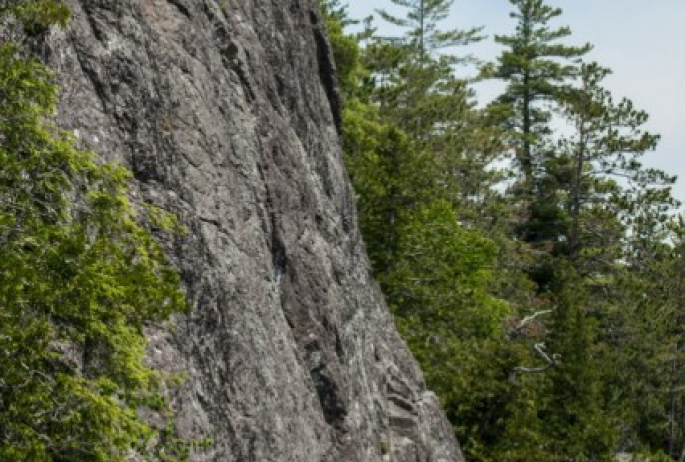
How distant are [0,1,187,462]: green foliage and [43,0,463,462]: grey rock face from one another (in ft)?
7.31

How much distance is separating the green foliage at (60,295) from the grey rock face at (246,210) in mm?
2228

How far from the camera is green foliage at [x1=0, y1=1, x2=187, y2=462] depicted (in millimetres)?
6637

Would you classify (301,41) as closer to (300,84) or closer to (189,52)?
(300,84)

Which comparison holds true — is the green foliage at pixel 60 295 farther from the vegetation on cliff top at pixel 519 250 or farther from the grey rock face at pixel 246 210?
the vegetation on cliff top at pixel 519 250

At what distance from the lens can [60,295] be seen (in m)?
6.89

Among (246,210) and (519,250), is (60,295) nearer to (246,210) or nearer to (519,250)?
(246,210)

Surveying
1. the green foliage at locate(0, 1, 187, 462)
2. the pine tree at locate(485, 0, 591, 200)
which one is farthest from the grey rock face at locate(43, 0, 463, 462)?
the pine tree at locate(485, 0, 591, 200)

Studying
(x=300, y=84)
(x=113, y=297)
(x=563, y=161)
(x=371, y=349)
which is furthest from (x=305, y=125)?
(x=563, y=161)

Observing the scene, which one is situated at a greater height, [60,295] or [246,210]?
[246,210]

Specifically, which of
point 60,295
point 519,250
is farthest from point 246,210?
point 519,250

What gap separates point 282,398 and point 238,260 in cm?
176

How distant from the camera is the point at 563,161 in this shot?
4869 cm

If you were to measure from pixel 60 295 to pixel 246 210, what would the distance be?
6.31 metres

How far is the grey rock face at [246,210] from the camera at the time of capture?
1084 cm
